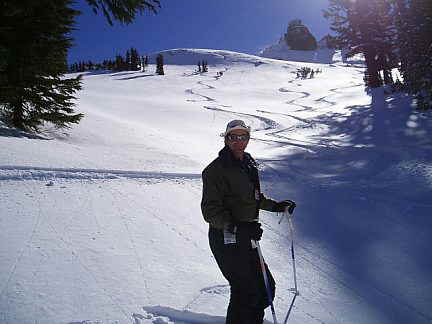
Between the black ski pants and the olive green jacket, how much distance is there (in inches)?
8.2

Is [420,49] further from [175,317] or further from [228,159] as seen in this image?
[175,317]

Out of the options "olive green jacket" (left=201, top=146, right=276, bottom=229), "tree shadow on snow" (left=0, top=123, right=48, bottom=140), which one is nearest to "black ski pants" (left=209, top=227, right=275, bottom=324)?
"olive green jacket" (left=201, top=146, right=276, bottom=229)

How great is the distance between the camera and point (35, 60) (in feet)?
32.0

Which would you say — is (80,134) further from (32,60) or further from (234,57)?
(234,57)

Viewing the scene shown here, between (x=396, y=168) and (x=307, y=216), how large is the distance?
152 inches

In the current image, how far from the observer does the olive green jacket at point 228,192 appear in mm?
2639

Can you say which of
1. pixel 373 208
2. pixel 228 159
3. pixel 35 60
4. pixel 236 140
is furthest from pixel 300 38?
pixel 228 159

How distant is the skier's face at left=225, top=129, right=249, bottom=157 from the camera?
112 inches

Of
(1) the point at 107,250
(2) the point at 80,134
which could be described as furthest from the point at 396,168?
(2) the point at 80,134

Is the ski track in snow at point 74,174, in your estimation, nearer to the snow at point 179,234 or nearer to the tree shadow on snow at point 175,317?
the snow at point 179,234

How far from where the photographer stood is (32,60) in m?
9.66

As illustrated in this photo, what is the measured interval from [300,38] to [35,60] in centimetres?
13393

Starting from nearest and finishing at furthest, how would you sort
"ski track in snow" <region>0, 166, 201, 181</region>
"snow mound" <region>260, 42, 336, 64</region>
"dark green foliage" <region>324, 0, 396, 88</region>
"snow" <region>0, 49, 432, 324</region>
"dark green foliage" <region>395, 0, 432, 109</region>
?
"snow" <region>0, 49, 432, 324</region>, "ski track in snow" <region>0, 166, 201, 181</region>, "dark green foliage" <region>395, 0, 432, 109</region>, "dark green foliage" <region>324, 0, 396, 88</region>, "snow mound" <region>260, 42, 336, 64</region>

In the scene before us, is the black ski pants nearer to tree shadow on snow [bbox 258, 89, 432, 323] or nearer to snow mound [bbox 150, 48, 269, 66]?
tree shadow on snow [bbox 258, 89, 432, 323]
